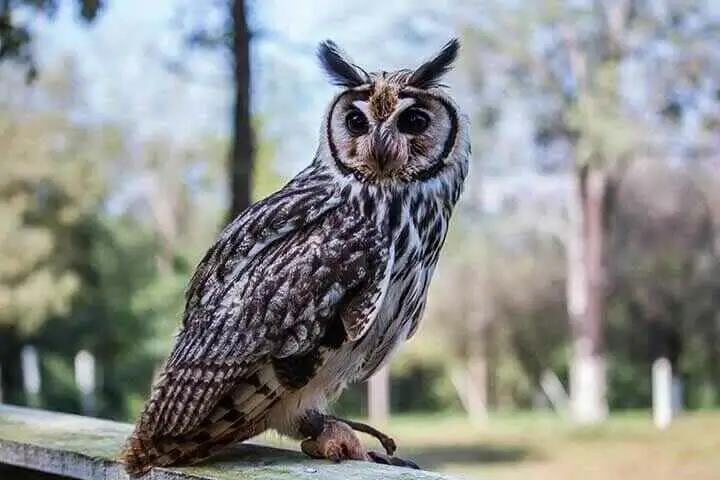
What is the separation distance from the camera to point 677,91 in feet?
31.9

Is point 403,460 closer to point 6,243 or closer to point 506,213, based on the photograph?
point 6,243

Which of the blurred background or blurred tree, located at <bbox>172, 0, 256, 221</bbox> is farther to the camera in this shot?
the blurred background

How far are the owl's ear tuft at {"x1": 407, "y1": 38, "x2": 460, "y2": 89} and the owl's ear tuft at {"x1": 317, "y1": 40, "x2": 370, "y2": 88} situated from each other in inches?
2.7

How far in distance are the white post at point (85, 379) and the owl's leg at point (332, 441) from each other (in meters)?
10.8

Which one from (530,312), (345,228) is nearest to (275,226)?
(345,228)

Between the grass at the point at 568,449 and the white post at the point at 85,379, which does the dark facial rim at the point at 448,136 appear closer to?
the grass at the point at 568,449

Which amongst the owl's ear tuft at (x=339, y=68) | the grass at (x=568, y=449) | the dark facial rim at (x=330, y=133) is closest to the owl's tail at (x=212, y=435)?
the dark facial rim at (x=330, y=133)

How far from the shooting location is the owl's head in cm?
134

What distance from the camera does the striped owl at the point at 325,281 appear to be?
1.30 meters

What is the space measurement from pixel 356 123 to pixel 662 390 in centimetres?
1198

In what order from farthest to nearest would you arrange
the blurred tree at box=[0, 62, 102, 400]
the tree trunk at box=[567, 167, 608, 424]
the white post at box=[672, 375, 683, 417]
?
the white post at box=[672, 375, 683, 417], the tree trunk at box=[567, 167, 608, 424], the blurred tree at box=[0, 62, 102, 400]

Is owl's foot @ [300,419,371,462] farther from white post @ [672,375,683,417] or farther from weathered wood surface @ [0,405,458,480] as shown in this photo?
white post @ [672,375,683,417]

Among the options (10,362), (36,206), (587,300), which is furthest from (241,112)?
(587,300)

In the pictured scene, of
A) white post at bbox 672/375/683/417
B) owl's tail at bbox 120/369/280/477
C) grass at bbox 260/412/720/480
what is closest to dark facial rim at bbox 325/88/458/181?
owl's tail at bbox 120/369/280/477
